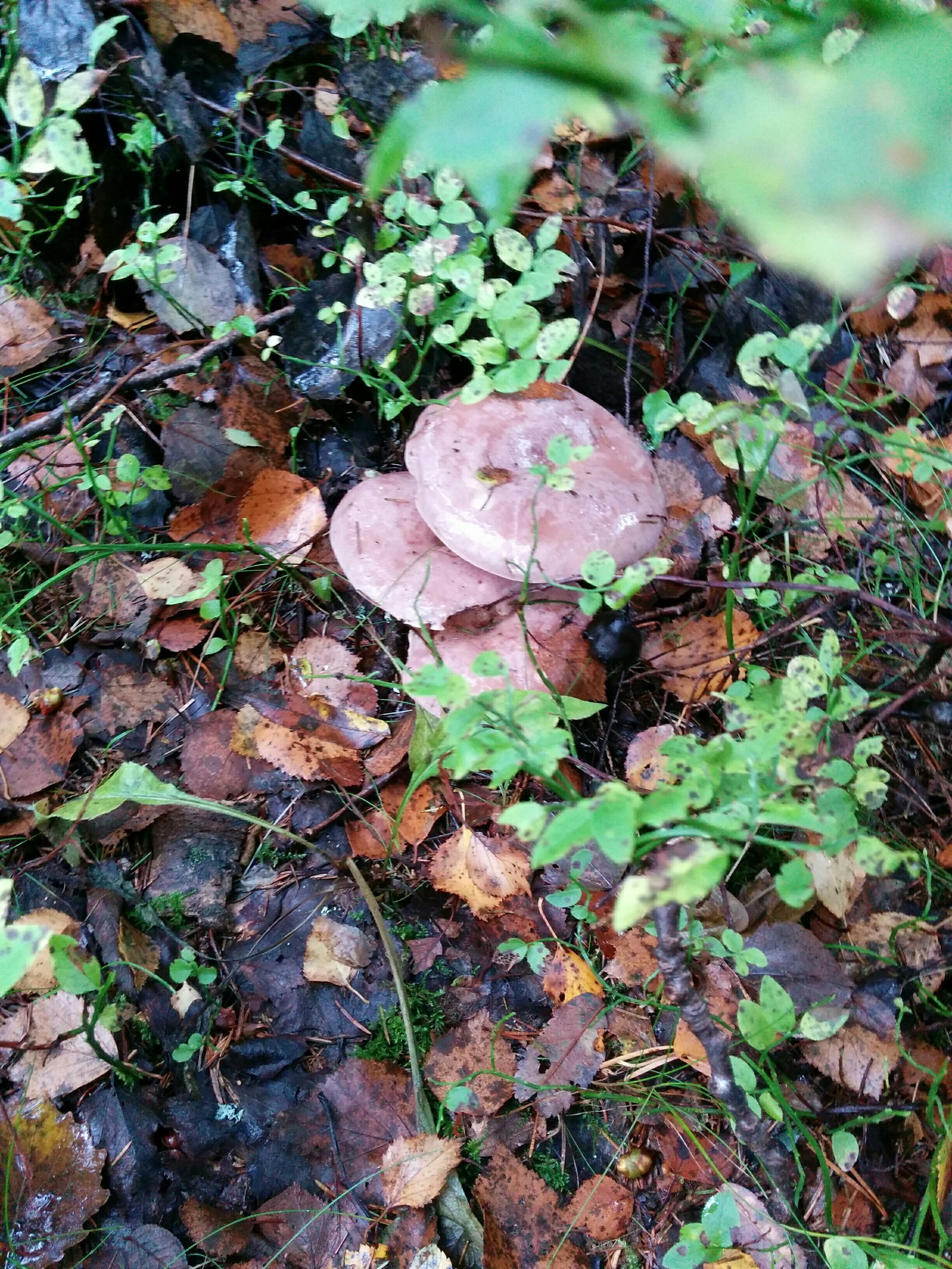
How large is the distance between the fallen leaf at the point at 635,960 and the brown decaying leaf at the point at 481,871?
30 centimetres

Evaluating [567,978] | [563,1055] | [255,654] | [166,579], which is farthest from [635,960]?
[166,579]

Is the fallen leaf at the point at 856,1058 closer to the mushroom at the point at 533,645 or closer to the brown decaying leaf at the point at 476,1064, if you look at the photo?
the brown decaying leaf at the point at 476,1064

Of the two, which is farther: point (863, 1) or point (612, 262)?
point (612, 262)

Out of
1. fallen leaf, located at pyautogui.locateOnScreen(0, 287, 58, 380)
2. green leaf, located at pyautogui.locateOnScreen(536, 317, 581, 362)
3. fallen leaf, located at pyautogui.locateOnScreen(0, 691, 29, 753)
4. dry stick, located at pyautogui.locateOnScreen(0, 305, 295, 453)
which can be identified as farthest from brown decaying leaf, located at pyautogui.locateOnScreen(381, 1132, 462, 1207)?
fallen leaf, located at pyautogui.locateOnScreen(0, 287, 58, 380)

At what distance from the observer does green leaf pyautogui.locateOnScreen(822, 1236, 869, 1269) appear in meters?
1.65

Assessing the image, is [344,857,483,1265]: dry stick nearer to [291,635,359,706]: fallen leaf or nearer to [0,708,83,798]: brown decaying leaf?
[291,635,359,706]: fallen leaf

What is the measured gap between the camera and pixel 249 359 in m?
3.03

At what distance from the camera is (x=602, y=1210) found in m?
2.03

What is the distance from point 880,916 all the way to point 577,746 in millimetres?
929

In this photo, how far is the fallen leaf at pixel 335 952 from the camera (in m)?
2.32

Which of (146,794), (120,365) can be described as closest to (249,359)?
(120,365)

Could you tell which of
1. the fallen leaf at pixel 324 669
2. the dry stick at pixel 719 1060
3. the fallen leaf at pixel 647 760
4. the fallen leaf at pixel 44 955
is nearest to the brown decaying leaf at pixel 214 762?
the fallen leaf at pixel 324 669

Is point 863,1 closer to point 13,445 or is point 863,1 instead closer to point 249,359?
point 249,359

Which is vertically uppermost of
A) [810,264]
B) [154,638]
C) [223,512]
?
[810,264]
